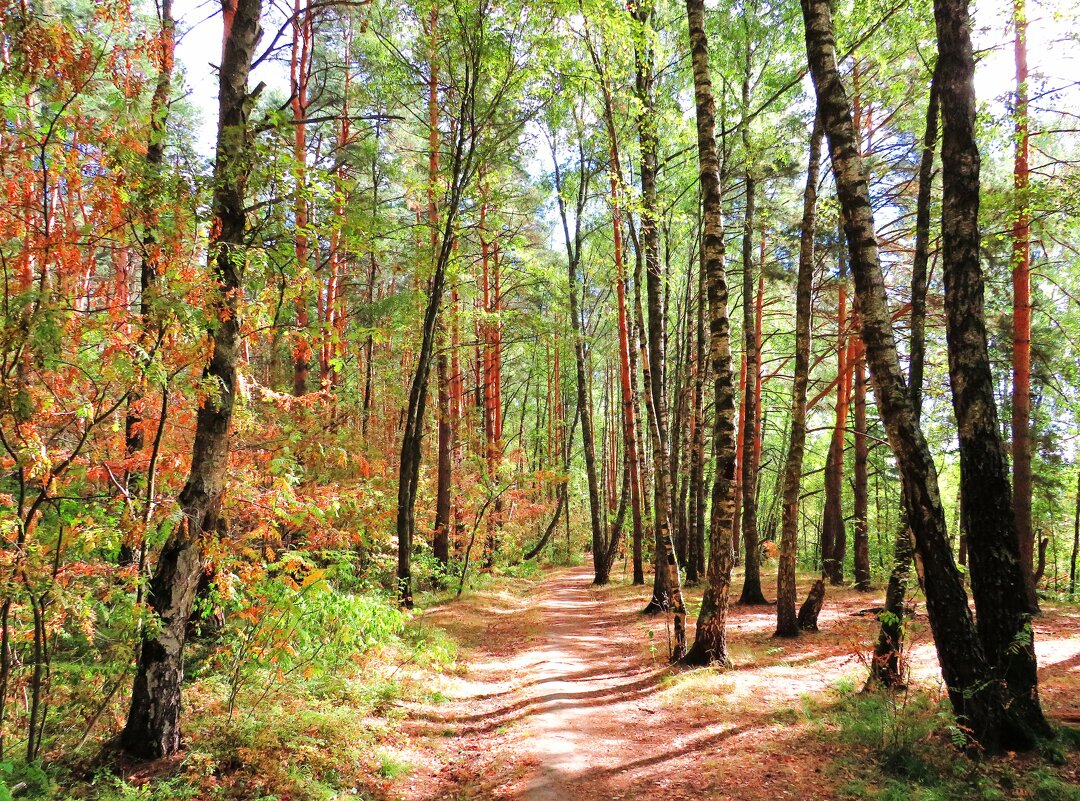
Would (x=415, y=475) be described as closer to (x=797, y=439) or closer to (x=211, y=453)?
(x=211, y=453)

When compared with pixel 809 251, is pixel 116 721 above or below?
below

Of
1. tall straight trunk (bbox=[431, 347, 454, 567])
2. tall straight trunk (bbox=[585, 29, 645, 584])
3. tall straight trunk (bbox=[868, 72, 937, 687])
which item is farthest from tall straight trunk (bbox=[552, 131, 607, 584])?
tall straight trunk (bbox=[868, 72, 937, 687])

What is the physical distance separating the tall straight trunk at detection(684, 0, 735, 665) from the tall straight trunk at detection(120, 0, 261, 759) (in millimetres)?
5434

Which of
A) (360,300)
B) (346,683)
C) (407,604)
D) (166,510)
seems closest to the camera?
(166,510)

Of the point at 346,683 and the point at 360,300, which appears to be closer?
the point at 346,683

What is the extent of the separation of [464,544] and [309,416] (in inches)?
410

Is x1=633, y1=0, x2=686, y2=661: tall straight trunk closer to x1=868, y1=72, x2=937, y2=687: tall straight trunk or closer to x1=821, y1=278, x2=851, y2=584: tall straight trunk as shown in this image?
x1=868, y1=72, x2=937, y2=687: tall straight trunk

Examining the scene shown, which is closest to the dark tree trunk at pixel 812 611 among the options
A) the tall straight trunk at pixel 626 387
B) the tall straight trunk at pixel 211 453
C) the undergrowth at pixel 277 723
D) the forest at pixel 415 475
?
the forest at pixel 415 475

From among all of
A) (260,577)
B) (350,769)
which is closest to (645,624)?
(350,769)

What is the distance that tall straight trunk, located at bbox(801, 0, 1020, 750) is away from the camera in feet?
14.1

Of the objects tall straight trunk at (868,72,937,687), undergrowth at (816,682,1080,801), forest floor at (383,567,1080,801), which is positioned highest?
tall straight trunk at (868,72,937,687)

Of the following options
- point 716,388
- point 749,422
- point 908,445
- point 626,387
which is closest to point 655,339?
point 716,388

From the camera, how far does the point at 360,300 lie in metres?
16.8

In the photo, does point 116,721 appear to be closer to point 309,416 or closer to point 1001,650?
point 309,416
